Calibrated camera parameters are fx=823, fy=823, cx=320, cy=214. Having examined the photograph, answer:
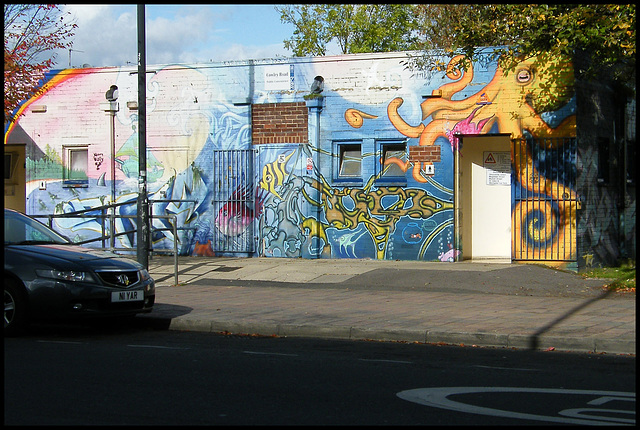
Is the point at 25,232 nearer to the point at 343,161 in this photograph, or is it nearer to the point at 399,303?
the point at 399,303

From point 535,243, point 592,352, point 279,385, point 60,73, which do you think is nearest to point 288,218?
point 535,243

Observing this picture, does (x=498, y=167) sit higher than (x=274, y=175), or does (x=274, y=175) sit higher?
(x=498, y=167)

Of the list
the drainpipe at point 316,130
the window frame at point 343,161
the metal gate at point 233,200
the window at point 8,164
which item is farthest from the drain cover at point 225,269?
the window at point 8,164

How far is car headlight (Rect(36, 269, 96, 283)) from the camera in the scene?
1020 cm

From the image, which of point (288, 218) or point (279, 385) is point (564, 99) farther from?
point (279, 385)

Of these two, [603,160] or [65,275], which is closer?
[65,275]

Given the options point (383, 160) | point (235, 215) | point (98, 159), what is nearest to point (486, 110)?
point (383, 160)

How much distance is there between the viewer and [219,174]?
19.4m

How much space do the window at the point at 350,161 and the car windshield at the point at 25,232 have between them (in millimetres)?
8011

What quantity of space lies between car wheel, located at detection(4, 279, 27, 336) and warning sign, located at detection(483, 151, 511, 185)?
436 inches

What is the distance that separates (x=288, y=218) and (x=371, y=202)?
201cm

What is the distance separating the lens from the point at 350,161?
60.8ft

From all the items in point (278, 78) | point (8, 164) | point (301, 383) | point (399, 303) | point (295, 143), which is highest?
point (278, 78)

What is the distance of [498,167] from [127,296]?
10.1 meters
